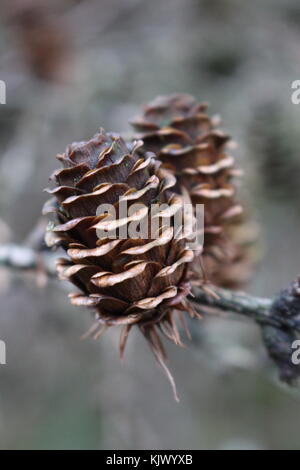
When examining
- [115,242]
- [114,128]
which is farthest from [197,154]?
[114,128]

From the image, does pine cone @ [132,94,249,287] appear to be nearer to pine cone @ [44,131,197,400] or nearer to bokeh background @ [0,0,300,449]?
pine cone @ [44,131,197,400]

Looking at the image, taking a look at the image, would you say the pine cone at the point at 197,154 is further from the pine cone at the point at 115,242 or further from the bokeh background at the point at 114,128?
the bokeh background at the point at 114,128

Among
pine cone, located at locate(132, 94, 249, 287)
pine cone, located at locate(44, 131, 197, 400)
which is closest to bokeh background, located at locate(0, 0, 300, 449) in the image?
pine cone, located at locate(132, 94, 249, 287)

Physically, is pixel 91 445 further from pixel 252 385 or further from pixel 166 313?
pixel 166 313

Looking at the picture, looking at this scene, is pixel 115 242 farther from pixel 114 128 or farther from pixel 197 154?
pixel 114 128

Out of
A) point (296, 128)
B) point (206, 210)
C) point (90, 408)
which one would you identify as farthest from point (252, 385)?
point (206, 210)

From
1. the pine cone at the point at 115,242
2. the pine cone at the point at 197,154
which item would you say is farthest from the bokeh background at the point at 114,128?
the pine cone at the point at 115,242
